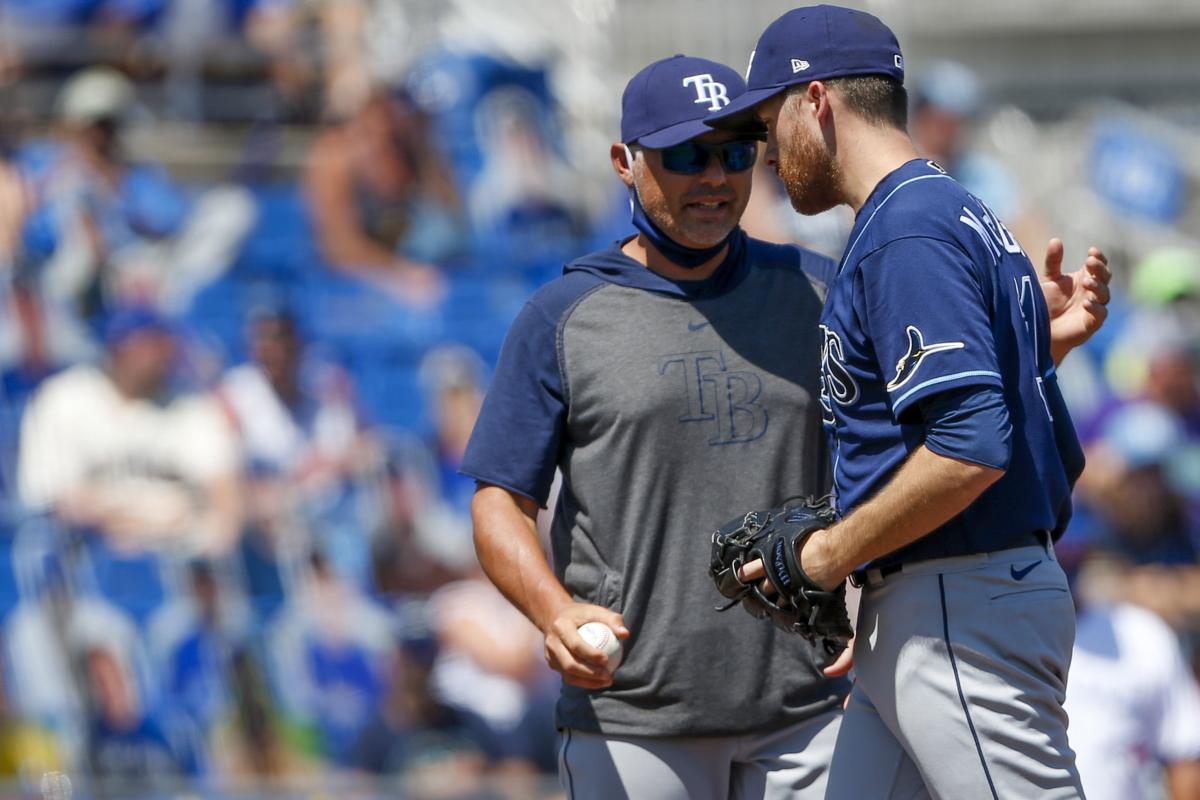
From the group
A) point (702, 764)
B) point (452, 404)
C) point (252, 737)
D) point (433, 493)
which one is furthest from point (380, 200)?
point (702, 764)

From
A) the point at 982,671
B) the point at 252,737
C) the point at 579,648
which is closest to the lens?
the point at 982,671

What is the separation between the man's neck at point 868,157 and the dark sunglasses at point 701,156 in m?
0.51

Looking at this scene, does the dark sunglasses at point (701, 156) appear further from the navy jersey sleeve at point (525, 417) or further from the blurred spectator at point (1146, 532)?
the blurred spectator at point (1146, 532)

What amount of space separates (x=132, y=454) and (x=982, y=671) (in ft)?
19.4

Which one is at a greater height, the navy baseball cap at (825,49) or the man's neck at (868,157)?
the navy baseball cap at (825,49)

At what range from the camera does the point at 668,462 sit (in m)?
3.33

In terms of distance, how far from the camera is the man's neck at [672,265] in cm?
348

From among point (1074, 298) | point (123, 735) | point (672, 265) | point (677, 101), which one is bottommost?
point (123, 735)

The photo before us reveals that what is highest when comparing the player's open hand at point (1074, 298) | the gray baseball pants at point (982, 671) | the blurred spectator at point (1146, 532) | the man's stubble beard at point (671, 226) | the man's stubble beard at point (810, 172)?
the man's stubble beard at point (810, 172)

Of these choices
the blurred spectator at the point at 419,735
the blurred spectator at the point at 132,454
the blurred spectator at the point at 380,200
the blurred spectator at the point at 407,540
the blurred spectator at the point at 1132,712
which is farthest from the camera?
the blurred spectator at the point at 380,200

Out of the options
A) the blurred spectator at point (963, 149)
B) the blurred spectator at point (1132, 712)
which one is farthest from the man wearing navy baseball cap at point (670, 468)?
the blurred spectator at point (963, 149)

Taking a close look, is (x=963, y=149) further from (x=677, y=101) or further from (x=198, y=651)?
(x=677, y=101)

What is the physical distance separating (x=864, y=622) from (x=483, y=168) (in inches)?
284

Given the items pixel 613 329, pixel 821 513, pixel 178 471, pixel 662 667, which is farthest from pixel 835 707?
pixel 178 471
